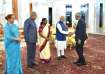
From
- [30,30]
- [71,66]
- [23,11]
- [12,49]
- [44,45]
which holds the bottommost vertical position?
[71,66]

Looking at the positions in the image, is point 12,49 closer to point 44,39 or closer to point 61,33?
point 44,39

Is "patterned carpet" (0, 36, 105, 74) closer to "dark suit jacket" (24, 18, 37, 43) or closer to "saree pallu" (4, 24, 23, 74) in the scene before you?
"dark suit jacket" (24, 18, 37, 43)

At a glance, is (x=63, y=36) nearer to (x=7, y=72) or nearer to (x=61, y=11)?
(x=7, y=72)

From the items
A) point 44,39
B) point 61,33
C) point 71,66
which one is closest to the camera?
point 71,66

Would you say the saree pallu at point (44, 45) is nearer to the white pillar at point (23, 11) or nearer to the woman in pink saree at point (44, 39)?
the woman in pink saree at point (44, 39)

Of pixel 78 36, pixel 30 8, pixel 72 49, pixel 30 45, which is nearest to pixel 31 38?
pixel 30 45

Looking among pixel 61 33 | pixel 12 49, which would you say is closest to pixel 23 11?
pixel 61 33

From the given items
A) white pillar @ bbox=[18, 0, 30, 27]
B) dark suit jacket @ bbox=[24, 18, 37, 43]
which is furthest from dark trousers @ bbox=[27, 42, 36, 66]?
white pillar @ bbox=[18, 0, 30, 27]

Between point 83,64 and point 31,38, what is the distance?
192cm

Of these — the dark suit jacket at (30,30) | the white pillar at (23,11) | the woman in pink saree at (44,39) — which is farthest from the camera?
the white pillar at (23,11)

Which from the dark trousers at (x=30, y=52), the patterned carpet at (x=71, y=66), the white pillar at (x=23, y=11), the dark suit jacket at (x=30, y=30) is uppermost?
the white pillar at (x=23, y=11)

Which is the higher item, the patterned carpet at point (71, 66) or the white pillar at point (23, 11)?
the white pillar at point (23, 11)

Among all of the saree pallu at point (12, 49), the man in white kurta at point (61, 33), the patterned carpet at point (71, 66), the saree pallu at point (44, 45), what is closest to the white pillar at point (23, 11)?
the patterned carpet at point (71, 66)

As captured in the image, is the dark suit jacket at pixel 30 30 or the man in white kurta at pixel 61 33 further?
the man in white kurta at pixel 61 33
